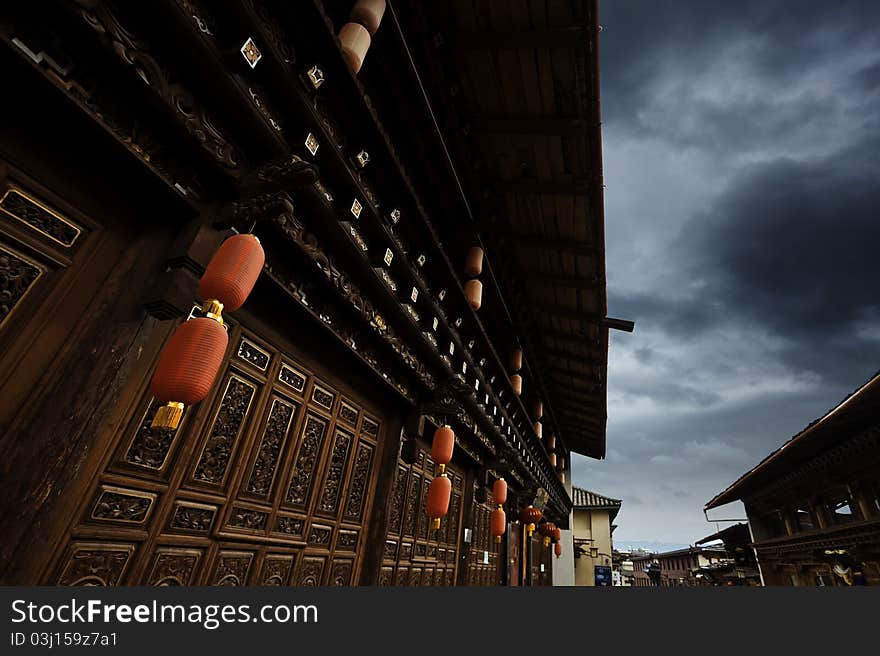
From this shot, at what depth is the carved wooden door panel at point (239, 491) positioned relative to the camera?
2.25 meters

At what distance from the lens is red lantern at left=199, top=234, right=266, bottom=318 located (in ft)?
6.31

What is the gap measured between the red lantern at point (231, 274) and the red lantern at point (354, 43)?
1.92 meters

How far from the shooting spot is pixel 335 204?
338cm

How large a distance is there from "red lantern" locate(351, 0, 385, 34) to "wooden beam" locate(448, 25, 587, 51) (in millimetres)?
1435

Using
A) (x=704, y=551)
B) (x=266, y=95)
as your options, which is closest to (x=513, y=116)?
(x=266, y=95)

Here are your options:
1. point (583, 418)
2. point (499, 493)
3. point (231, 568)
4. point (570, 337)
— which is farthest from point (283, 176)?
point (583, 418)

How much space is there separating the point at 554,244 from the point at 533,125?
8.12 feet

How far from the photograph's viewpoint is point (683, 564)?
3325cm

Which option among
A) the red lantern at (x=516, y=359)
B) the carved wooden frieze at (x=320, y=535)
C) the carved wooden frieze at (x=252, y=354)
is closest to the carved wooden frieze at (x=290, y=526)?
the carved wooden frieze at (x=320, y=535)

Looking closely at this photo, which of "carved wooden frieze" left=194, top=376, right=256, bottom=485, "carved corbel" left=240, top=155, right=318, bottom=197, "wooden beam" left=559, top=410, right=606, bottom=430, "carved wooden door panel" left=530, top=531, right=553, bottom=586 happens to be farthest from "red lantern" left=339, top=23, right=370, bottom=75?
"wooden beam" left=559, top=410, right=606, bottom=430

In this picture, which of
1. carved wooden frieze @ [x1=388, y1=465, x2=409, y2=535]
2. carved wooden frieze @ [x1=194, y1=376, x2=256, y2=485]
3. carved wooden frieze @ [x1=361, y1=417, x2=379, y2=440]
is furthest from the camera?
carved wooden frieze @ [x1=388, y1=465, x2=409, y2=535]

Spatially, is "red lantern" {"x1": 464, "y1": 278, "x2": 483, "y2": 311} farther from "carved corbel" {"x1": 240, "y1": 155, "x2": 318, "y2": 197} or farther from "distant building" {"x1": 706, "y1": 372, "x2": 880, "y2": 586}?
"distant building" {"x1": 706, "y1": 372, "x2": 880, "y2": 586}

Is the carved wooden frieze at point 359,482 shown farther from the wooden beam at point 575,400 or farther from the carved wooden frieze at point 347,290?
the wooden beam at point 575,400

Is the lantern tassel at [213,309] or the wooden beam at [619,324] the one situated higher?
the wooden beam at [619,324]
